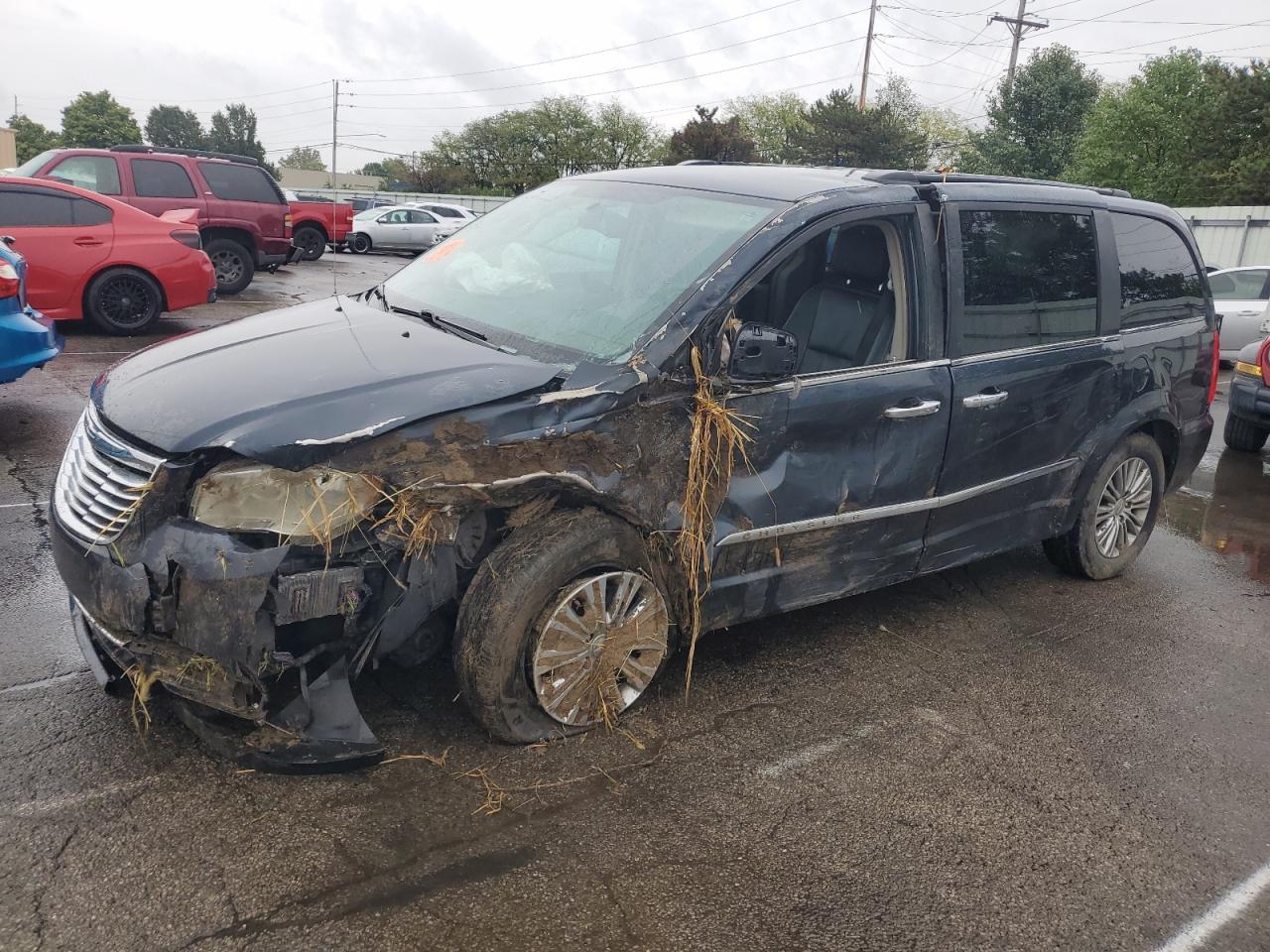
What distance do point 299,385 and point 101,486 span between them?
0.63m

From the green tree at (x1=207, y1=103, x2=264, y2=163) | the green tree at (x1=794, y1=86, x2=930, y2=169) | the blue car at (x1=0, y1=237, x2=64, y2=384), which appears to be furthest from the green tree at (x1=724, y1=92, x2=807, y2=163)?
the blue car at (x1=0, y1=237, x2=64, y2=384)

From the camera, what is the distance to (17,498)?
5.34m

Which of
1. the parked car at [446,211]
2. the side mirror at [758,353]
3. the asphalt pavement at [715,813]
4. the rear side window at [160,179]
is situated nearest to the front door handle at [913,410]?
the side mirror at [758,353]

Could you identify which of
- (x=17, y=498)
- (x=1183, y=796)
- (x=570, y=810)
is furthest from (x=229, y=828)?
(x=17, y=498)

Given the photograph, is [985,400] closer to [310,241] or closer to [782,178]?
[782,178]

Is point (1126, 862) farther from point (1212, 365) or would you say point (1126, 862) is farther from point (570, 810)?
point (1212, 365)

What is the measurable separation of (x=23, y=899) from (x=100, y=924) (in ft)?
0.73

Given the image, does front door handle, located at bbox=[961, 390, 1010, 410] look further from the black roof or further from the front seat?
the black roof

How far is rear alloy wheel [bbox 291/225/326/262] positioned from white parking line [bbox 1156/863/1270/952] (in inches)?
778

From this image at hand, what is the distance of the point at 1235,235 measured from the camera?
81.0 feet

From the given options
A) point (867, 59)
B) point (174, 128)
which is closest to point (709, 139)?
point (867, 59)

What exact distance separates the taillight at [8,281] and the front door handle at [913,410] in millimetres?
5681

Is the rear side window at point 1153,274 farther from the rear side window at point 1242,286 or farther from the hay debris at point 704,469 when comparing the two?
the rear side window at point 1242,286

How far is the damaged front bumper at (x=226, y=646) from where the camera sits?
2.70m
